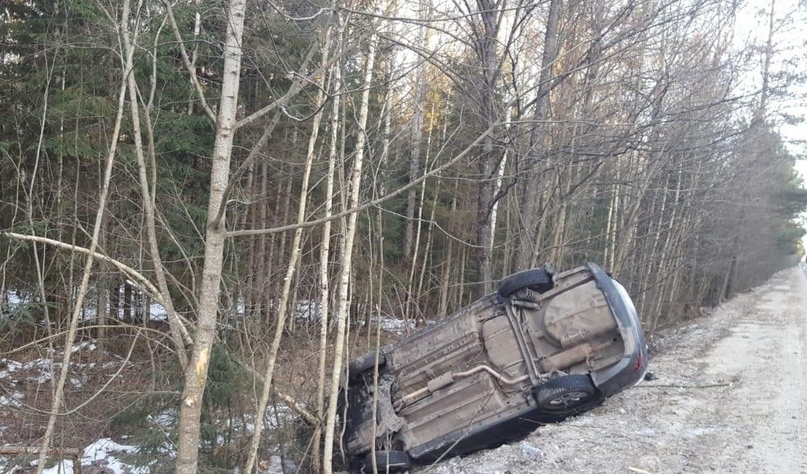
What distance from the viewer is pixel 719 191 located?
50.0ft

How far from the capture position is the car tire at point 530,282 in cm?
591

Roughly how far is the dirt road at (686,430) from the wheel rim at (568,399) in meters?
0.58

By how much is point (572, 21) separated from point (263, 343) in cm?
558

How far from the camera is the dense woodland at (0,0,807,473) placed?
3.76 meters

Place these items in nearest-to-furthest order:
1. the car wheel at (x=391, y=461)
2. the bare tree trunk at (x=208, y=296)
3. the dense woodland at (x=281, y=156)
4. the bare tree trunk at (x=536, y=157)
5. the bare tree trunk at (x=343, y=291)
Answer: the bare tree trunk at (x=208, y=296) < the dense woodland at (x=281, y=156) < the bare tree trunk at (x=343, y=291) < the car wheel at (x=391, y=461) < the bare tree trunk at (x=536, y=157)

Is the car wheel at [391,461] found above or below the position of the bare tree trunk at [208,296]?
below

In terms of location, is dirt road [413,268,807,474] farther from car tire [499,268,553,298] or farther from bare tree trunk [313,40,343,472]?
car tire [499,268,553,298]

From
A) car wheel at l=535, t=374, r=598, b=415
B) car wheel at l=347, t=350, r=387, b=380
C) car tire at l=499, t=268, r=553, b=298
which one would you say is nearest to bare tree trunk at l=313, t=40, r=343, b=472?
car wheel at l=347, t=350, r=387, b=380

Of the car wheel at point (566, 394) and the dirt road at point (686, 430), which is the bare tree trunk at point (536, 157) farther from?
the car wheel at point (566, 394)

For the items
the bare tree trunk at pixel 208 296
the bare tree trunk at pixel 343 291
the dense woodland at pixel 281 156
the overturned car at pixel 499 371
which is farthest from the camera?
the overturned car at pixel 499 371

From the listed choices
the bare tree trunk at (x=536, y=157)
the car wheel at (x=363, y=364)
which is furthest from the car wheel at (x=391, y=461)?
the bare tree trunk at (x=536, y=157)

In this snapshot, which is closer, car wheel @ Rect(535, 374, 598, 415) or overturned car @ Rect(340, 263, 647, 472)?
car wheel @ Rect(535, 374, 598, 415)

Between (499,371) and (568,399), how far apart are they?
736 millimetres

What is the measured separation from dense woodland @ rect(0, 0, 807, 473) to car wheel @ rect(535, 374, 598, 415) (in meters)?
1.58
